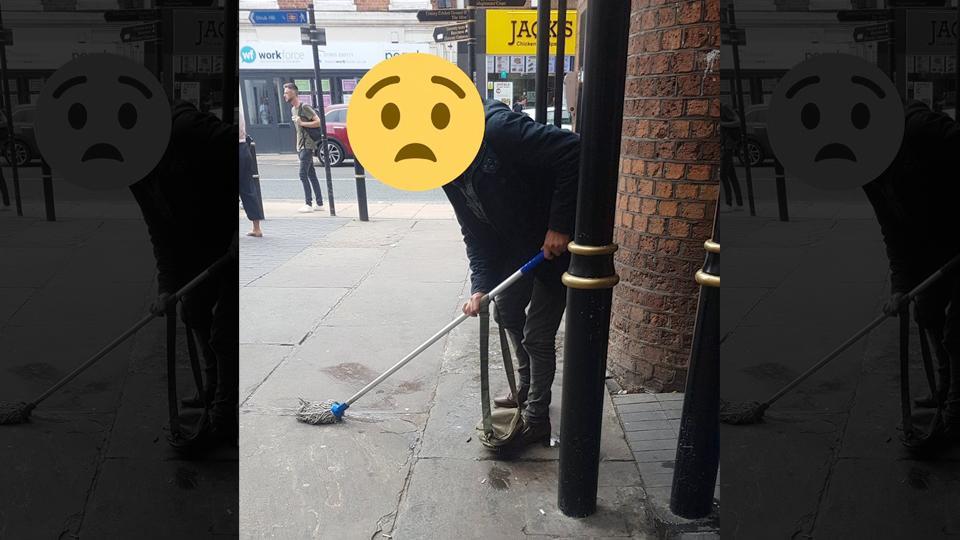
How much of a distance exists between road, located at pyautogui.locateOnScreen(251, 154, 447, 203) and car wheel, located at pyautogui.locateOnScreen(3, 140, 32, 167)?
10485mm

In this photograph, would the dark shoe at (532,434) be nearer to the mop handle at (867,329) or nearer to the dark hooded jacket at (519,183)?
the dark hooded jacket at (519,183)

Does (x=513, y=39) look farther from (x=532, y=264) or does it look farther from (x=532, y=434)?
(x=532, y=434)

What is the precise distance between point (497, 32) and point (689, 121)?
2781 millimetres

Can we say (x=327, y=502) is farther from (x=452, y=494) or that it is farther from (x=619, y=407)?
(x=619, y=407)

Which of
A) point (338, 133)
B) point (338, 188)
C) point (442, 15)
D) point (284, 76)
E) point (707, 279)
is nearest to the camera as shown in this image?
point (707, 279)

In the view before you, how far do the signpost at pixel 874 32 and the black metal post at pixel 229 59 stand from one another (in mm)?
929

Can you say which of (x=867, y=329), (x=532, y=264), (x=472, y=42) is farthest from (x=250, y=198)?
(x=867, y=329)

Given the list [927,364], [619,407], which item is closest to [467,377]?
[619,407]

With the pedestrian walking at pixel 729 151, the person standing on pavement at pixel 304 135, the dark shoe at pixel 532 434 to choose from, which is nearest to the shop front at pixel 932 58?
the pedestrian walking at pixel 729 151

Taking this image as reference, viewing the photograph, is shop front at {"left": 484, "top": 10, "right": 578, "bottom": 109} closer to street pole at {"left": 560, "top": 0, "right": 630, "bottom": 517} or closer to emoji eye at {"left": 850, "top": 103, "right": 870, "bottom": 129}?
street pole at {"left": 560, "top": 0, "right": 630, "bottom": 517}

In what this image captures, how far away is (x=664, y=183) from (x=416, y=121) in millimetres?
1385

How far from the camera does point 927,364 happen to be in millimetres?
1116

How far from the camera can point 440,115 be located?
3.06m

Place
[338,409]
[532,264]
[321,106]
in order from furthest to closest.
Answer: [321,106]
[338,409]
[532,264]
